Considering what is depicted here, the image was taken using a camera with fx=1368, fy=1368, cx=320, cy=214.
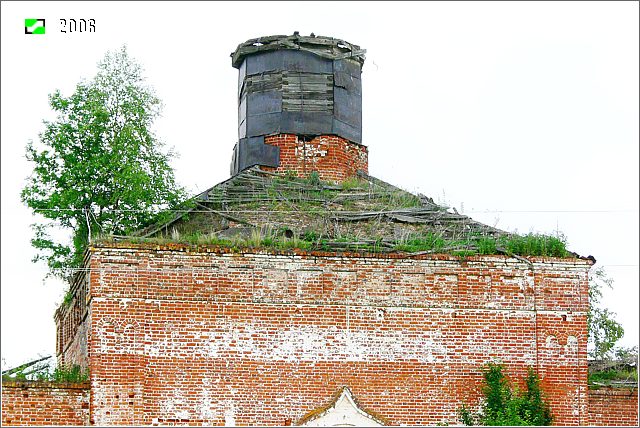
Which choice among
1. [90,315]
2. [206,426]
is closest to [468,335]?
[206,426]

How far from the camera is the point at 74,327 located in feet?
83.9

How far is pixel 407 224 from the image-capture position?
2436cm

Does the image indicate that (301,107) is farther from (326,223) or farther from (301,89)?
(326,223)

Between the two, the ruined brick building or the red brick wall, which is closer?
the ruined brick building

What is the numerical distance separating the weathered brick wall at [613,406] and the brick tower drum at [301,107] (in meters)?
6.65

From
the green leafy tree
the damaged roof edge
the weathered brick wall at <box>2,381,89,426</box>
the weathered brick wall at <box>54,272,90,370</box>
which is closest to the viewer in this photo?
the weathered brick wall at <box>2,381,89,426</box>

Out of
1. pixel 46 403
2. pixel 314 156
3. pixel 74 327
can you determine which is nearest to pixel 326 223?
pixel 314 156

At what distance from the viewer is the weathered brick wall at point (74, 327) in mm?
23609

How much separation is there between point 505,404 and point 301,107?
24.9 feet

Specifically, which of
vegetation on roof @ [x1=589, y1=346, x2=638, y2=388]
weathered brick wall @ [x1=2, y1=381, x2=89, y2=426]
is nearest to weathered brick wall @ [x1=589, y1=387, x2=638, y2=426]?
vegetation on roof @ [x1=589, y1=346, x2=638, y2=388]

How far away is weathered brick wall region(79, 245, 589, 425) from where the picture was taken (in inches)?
871

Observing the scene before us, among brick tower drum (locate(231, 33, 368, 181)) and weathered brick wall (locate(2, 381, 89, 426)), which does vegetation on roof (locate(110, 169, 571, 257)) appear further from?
weathered brick wall (locate(2, 381, 89, 426))

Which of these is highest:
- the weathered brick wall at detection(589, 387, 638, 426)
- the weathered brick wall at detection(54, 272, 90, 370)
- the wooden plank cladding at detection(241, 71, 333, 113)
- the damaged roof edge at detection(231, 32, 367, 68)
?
the damaged roof edge at detection(231, 32, 367, 68)

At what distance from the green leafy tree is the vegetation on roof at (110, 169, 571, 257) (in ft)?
6.97
